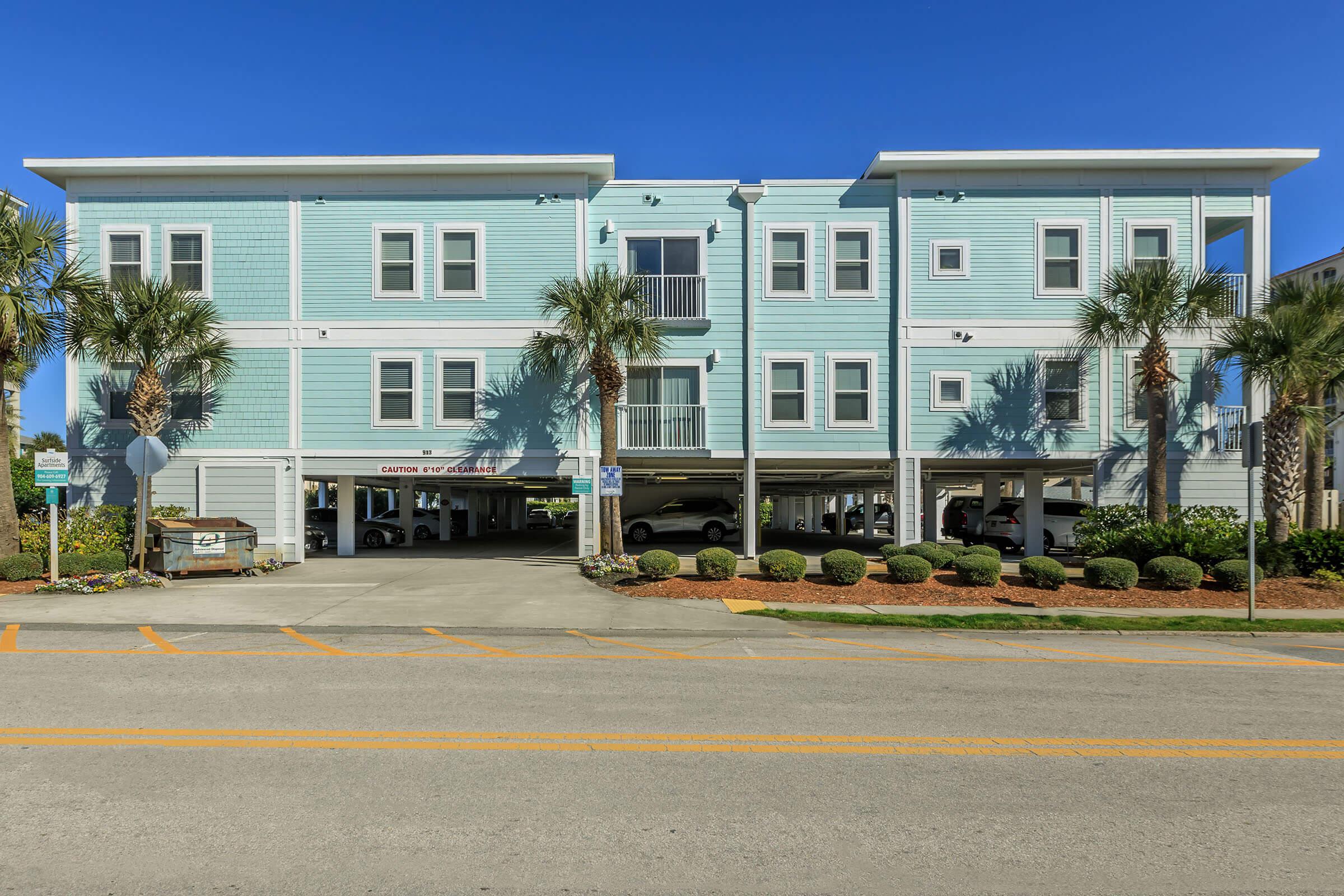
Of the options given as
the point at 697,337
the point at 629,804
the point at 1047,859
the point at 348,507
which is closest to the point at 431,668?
the point at 629,804

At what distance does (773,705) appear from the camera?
23.1ft

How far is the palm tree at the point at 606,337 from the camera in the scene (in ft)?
57.2

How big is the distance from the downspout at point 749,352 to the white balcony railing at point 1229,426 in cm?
1094

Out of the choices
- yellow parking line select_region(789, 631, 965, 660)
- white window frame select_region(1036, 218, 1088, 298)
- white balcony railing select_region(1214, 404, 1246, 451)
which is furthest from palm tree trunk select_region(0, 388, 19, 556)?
white balcony railing select_region(1214, 404, 1246, 451)

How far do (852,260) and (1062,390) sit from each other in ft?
19.3

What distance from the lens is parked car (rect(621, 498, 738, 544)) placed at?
26828mm

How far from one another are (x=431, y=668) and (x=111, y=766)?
3446 mm

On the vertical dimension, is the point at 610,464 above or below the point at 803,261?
below

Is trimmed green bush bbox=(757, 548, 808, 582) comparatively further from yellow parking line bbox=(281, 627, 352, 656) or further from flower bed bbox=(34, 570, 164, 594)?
flower bed bbox=(34, 570, 164, 594)

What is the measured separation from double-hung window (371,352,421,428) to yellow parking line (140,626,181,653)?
9040 millimetres

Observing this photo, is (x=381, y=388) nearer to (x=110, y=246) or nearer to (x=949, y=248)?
(x=110, y=246)

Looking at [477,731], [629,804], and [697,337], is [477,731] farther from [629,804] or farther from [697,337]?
[697,337]

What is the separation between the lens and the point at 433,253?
19750 millimetres

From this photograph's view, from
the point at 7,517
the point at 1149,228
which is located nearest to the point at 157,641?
the point at 7,517
